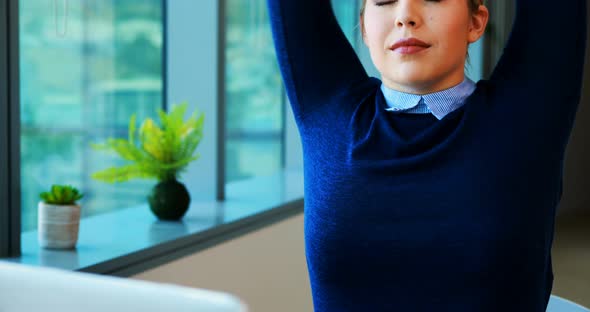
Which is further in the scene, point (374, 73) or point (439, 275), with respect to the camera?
point (374, 73)

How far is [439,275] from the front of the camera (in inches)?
33.7

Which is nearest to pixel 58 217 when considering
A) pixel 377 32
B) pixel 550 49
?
pixel 377 32

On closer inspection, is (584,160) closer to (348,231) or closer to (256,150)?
(256,150)

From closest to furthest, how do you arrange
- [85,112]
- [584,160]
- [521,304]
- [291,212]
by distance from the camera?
[521,304], [85,112], [291,212], [584,160]

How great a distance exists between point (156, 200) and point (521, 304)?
5.46 feet

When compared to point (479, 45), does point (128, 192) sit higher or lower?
lower

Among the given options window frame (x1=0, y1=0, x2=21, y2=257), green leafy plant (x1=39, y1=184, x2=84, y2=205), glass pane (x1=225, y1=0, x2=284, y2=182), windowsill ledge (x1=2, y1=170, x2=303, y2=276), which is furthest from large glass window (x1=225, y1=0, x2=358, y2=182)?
window frame (x1=0, y1=0, x2=21, y2=257)

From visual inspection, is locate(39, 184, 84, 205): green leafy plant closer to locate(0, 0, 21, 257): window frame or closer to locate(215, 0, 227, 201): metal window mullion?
locate(0, 0, 21, 257): window frame

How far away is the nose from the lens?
862 millimetres

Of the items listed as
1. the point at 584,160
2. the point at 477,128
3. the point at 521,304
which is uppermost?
the point at 477,128

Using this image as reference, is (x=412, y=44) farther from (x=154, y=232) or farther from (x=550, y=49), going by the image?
(x=154, y=232)

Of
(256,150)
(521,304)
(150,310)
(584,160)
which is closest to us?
(150,310)

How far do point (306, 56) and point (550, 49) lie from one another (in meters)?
0.30

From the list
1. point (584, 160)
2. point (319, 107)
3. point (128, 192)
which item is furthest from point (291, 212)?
point (584, 160)
